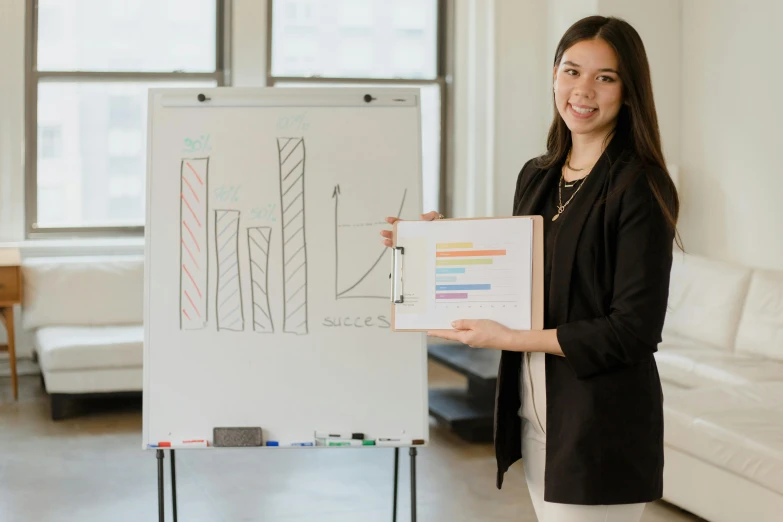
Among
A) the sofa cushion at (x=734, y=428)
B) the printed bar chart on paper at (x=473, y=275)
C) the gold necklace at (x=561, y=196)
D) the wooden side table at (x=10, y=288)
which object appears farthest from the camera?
the wooden side table at (x=10, y=288)

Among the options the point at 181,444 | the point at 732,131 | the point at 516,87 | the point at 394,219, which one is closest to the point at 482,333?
the point at 394,219

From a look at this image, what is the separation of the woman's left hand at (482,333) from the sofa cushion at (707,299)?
314cm

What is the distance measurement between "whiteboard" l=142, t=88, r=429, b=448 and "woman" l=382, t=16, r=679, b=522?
979 mm

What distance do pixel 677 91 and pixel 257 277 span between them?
3981mm

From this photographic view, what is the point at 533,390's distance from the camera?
173cm

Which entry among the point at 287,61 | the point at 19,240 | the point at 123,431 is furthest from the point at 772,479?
the point at 19,240

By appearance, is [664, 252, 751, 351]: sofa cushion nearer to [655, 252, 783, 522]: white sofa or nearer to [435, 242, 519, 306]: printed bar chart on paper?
[655, 252, 783, 522]: white sofa

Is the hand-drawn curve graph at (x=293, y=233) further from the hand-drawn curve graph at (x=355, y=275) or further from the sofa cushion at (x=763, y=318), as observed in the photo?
the sofa cushion at (x=763, y=318)

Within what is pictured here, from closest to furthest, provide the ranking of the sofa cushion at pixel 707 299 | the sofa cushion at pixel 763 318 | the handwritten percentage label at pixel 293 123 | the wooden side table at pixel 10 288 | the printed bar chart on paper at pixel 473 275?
1. the printed bar chart on paper at pixel 473 275
2. the handwritten percentage label at pixel 293 123
3. the sofa cushion at pixel 763 318
4. the sofa cushion at pixel 707 299
5. the wooden side table at pixel 10 288

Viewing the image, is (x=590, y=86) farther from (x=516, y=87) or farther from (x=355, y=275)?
(x=516, y=87)

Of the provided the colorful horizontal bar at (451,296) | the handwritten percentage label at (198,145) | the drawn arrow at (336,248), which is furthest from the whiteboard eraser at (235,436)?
the colorful horizontal bar at (451,296)

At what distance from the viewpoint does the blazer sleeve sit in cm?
153

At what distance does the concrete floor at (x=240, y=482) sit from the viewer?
348cm

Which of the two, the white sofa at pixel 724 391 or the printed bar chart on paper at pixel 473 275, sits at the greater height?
the printed bar chart on paper at pixel 473 275
